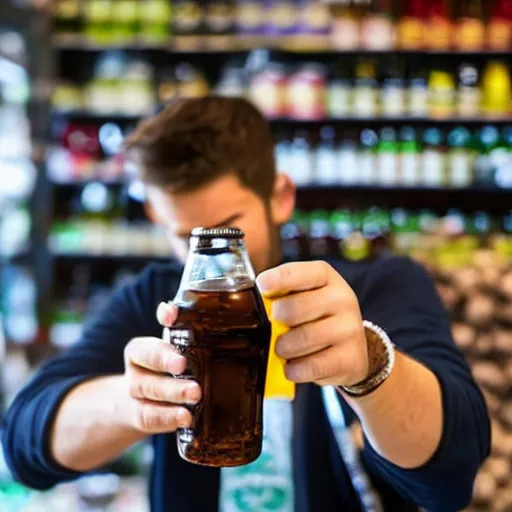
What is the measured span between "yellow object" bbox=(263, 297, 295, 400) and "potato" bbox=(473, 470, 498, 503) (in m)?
1.48

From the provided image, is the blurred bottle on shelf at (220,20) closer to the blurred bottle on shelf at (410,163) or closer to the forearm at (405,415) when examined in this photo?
the blurred bottle on shelf at (410,163)

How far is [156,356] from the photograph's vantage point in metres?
0.71

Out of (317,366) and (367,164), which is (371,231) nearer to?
(367,164)

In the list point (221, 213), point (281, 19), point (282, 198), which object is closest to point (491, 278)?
point (282, 198)

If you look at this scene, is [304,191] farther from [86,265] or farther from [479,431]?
[479,431]

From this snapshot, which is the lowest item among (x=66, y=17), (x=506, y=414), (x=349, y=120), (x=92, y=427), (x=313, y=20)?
(x=506, y=414)

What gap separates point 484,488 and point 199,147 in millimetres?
1335

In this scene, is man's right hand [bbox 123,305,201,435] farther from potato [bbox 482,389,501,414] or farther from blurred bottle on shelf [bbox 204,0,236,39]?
blurred bottle on shelf [bbox 204,0,236,39]

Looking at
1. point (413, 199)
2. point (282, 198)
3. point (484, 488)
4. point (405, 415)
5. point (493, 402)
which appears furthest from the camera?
point (413, 199)

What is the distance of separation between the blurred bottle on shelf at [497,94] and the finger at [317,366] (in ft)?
9.64

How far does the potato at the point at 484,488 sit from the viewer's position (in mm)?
2000

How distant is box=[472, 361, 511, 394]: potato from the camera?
2119mm

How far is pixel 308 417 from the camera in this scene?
1204 mm

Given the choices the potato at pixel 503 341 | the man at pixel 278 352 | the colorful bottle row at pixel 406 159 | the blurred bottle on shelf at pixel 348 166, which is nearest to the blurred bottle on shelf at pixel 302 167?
the colorful bottle row at pixel 406 159
